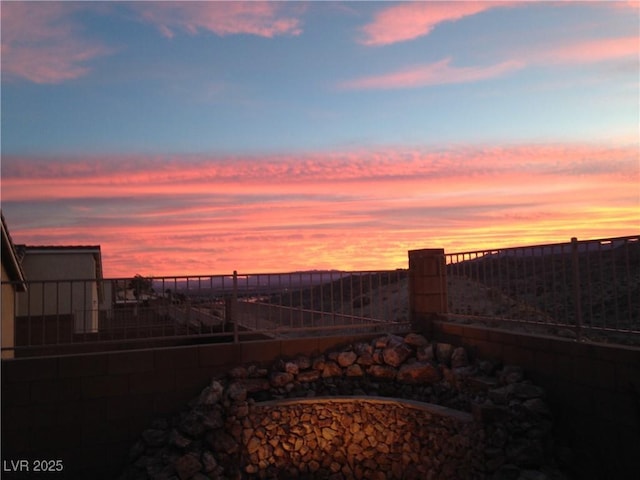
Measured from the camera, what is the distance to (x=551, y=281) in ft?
23.2

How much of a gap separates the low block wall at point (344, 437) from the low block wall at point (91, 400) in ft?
3.96

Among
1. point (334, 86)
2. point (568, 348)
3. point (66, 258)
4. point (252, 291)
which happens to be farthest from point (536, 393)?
point (66, 258)

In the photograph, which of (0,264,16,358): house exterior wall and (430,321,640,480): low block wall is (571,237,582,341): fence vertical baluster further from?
(0,264,16,358): house exterior wall

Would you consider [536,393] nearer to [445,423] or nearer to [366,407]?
[445,423]

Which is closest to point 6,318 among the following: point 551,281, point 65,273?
point 551,281

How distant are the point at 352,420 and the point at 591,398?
10.9ft

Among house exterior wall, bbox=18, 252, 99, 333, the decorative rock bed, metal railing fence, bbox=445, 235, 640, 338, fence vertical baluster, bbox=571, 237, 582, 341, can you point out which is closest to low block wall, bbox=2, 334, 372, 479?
the decorative rock bed

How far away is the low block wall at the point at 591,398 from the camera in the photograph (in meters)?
5.34

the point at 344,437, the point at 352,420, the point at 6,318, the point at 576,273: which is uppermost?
the point at 576,273

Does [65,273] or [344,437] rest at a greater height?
[65,273]

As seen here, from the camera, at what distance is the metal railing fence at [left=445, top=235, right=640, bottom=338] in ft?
19.7

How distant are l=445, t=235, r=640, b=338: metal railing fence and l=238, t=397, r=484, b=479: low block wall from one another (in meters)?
1.93

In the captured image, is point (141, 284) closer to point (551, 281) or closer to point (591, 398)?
point (551, 281)

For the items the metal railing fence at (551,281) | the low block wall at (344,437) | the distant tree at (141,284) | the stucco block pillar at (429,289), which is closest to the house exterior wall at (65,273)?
the distant tree at (141,284)
